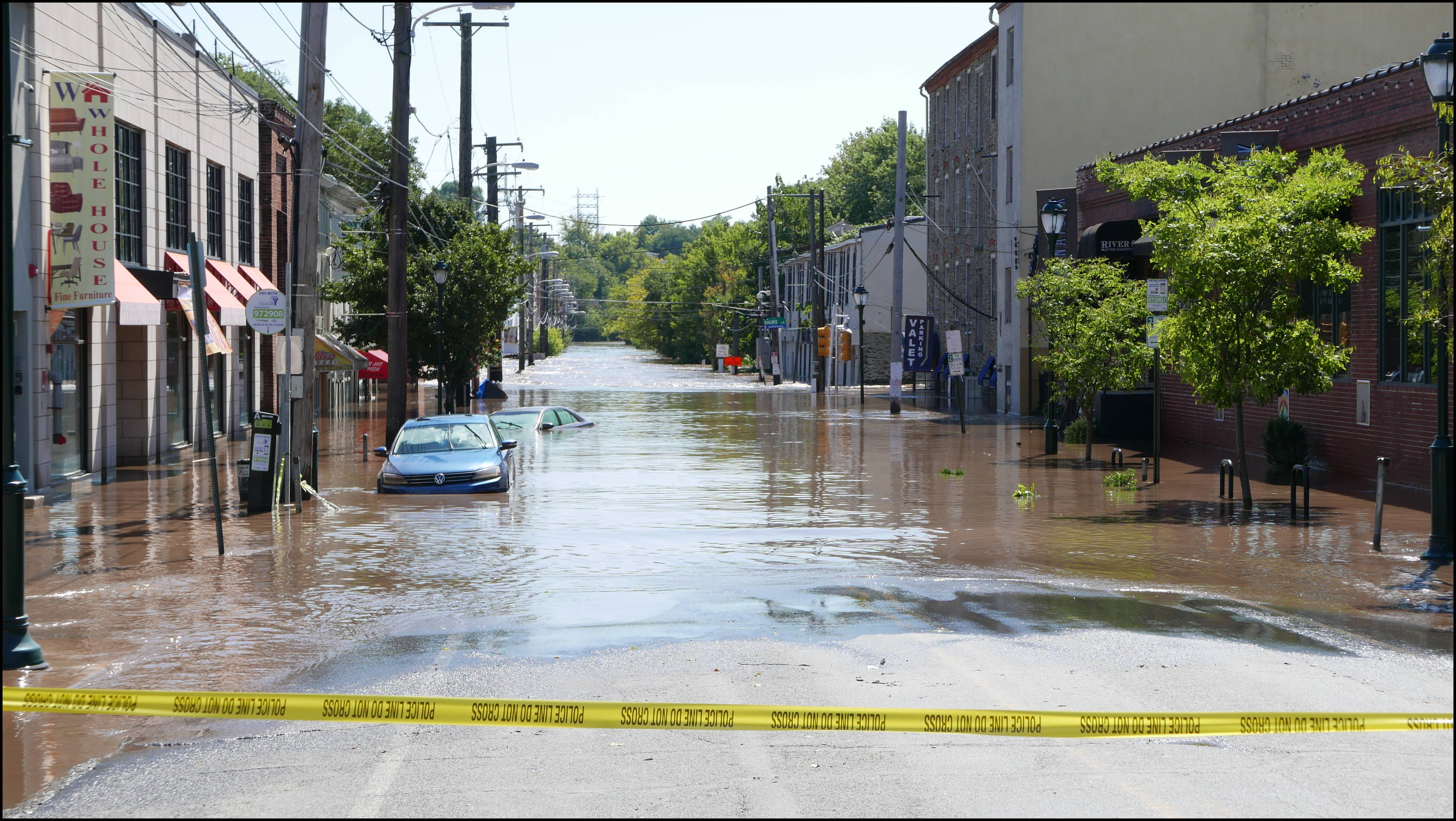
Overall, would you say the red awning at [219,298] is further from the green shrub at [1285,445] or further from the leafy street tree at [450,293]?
the green shrub at [1285,445]

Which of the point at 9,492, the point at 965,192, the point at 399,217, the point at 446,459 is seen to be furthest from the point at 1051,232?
the point at 965,192

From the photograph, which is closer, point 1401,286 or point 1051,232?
point 1401,286

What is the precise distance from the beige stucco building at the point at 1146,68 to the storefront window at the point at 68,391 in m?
27.6

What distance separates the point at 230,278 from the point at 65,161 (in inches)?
478

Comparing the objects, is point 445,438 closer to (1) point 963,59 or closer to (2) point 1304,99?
(2) point 1304,99

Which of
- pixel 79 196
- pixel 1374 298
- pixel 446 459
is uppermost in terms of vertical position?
pixel 79 196

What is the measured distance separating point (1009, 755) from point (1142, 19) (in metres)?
40.6

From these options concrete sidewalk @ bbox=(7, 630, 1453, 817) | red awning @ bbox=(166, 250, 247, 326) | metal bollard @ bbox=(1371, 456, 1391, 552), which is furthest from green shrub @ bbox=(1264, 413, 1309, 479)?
red awning @ bbox=(166, 250, 247, 326)

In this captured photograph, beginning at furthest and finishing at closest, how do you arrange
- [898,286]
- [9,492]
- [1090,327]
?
1. [898,286]
2. [1090,327]
3. [9,492]

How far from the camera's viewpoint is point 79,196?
20.6 m

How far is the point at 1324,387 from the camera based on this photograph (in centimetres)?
1853

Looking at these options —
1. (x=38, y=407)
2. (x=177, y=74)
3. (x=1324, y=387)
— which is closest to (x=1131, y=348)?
(x=1324, y=387)

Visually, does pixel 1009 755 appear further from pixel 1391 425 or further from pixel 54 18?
pixel 54 18

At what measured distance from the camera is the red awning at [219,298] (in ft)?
95.4
